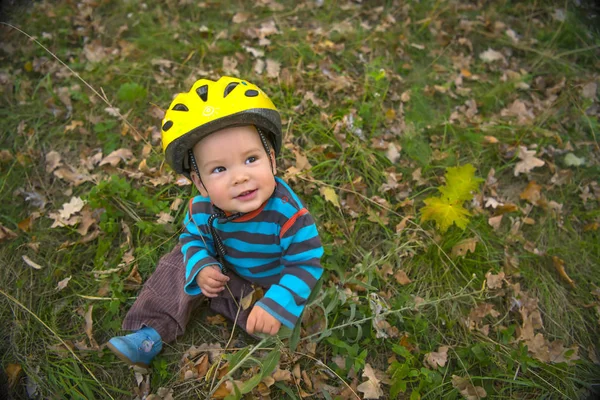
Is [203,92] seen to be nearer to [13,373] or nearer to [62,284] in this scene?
[62,284]

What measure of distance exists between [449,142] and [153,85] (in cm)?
339

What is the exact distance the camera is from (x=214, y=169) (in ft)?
7.43

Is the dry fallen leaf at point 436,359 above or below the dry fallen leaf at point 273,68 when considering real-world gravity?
below

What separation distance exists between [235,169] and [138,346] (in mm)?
1506

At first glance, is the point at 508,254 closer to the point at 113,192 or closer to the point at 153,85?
the point at 113,192

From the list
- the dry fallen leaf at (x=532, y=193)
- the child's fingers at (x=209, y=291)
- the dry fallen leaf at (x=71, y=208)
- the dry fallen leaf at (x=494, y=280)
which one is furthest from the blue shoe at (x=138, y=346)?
the dry fallen leaf at (x=532, y=193)

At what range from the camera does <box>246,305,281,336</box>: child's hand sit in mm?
2305

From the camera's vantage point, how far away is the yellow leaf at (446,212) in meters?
3.09

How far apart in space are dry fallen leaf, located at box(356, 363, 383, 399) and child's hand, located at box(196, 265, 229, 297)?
1.21 m

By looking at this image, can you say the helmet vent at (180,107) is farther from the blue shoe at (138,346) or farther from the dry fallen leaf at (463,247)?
the dry fallen leaf at (463,247)

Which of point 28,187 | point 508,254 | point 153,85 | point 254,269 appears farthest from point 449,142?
point 28,187

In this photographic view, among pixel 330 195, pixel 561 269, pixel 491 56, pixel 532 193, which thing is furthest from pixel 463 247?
pixel 491 56

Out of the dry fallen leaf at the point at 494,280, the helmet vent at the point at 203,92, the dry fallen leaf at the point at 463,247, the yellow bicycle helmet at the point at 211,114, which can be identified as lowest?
the dry fallen leaf at the point at 494,280

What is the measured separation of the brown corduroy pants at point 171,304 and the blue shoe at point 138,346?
57 mm
